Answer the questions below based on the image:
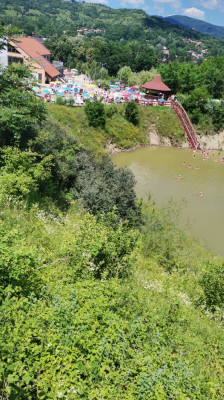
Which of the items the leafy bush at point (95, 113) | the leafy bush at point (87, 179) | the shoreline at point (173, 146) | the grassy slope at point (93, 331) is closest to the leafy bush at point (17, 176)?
the grassy slope at point (93, 331)

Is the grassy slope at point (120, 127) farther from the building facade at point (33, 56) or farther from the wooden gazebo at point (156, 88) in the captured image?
the building facade at point (33, 56)

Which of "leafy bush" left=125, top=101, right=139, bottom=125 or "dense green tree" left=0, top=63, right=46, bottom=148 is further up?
"dense green tree" left=0, top=63, right=46, bottom=148

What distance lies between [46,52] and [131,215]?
159 ft

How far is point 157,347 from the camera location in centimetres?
504

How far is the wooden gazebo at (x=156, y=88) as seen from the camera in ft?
133

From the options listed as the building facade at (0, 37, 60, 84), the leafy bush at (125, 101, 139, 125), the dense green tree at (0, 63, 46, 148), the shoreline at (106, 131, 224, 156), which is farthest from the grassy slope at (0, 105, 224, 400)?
the building facade at (0, 37, 60, 84)

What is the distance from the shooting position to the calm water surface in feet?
63.1

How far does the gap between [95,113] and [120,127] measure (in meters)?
4.24

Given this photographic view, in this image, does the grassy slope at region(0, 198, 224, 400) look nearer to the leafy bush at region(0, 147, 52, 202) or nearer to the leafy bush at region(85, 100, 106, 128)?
the leafy bush at region(0, 147, 52, 202)

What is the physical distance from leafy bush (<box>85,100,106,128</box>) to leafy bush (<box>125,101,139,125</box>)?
4371 millimetres

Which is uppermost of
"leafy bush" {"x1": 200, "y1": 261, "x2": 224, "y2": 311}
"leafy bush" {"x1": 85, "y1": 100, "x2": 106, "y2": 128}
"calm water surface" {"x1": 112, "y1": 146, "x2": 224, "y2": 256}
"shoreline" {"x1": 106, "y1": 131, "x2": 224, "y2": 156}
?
"leafy bush" {"x1": 85, "y1": 100, "x2": 106, "y2": 128}

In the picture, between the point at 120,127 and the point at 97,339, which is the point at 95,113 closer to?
the point at 120,127

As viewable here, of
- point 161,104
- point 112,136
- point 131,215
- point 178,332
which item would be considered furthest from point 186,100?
point 178,332

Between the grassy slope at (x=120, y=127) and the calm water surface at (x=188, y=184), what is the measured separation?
193 centimetres
